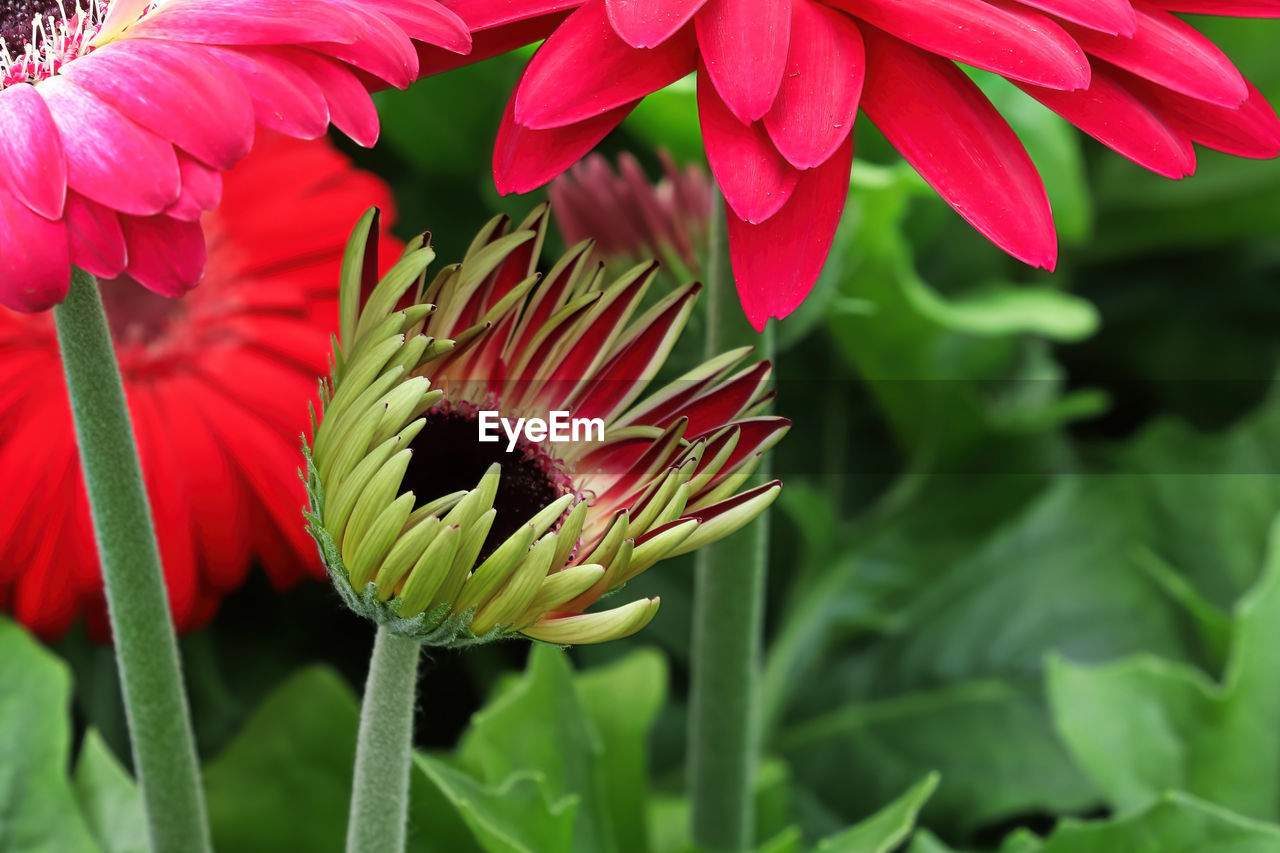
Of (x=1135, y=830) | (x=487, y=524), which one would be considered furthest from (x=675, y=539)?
(x=1135, y=830)

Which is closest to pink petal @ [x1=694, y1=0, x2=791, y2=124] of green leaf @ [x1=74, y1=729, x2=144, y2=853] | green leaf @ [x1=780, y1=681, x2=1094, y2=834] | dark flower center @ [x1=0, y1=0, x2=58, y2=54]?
dark flower center @ [x1=0, y1=0, x2=58, y2=54]

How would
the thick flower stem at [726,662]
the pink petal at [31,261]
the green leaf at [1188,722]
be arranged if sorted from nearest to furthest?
the pink petal at [31,261] → the thick flower stem at [726,662] → the green leaf at [1188,722]

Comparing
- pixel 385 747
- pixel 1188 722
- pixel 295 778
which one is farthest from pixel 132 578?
pixel 1188 722

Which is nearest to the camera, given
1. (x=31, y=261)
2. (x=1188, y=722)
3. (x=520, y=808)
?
(x=31, y=261)

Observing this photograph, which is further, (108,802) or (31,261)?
(108,802)

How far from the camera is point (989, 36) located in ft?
0.67

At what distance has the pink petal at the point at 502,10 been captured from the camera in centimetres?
20

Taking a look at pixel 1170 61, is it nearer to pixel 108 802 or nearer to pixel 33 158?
pixel 33 158

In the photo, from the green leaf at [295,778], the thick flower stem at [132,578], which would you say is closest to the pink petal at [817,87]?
the thick flower stem at [132,578]

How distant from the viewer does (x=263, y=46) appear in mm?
193

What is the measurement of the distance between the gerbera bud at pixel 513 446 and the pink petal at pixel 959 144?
0.13ft

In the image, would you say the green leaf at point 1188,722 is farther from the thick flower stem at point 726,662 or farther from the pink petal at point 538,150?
the pink petal at point 538,150

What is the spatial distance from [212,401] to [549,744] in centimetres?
14

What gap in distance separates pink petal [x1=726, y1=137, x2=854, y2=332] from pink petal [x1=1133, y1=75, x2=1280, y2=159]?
0.20ft
